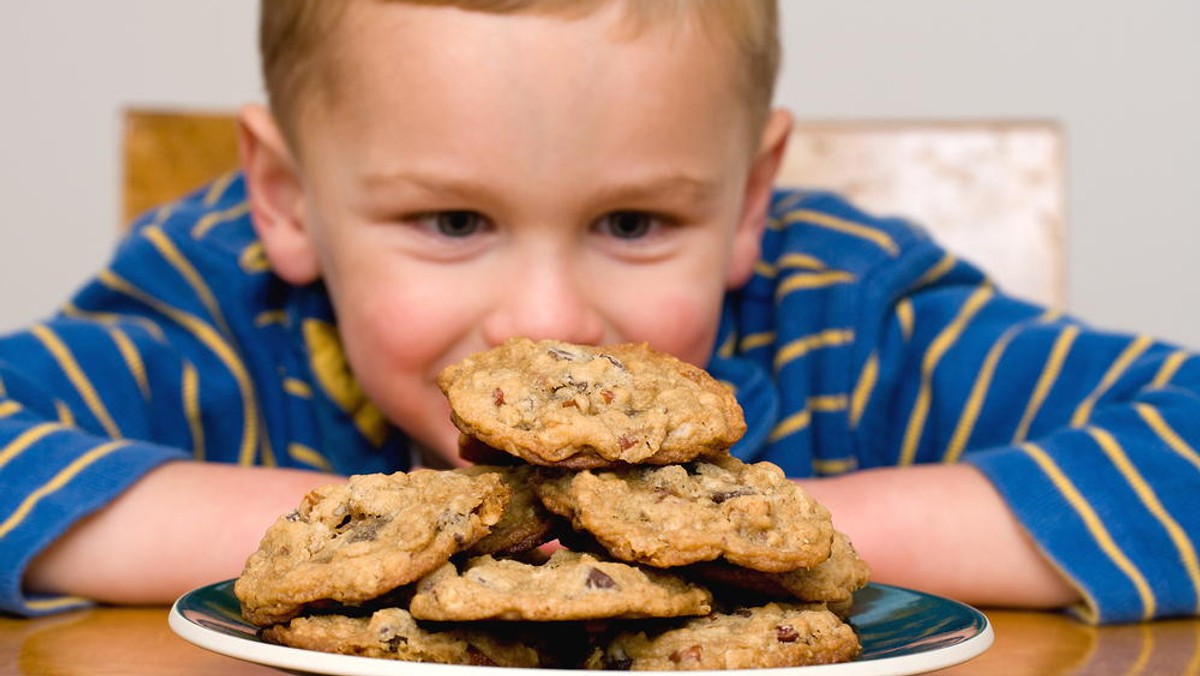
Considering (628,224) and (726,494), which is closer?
(726,494)

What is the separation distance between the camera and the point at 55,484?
1.01 m

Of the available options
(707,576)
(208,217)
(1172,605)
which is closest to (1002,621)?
(1172,605)

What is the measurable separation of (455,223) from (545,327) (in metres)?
0.14

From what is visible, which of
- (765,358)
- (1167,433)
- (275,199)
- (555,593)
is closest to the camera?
(555,593)

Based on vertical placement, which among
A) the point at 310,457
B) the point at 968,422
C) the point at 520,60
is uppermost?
the point at 520,60

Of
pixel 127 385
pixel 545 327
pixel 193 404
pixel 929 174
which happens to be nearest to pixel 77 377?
pixel 127 385

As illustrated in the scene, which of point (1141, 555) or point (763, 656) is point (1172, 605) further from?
point (763, 656)

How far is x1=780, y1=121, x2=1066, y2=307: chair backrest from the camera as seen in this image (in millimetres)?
2027

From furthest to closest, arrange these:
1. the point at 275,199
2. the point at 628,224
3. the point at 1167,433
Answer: the point at 275,199
the point at 628,224
the point at 1167,433

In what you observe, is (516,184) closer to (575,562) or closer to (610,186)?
(610,186)

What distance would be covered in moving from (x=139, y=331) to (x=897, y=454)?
845 millimetres

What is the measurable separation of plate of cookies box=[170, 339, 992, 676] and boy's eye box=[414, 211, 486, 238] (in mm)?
469

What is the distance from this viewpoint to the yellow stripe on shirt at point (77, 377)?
1292 millimetres

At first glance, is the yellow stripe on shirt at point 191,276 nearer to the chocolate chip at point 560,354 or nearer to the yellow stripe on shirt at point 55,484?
the yellow stripe on shirt at point 55,484
